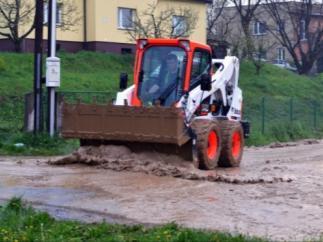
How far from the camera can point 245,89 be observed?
4897 centimetres

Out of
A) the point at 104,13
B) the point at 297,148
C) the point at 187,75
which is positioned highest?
the point at 104,13

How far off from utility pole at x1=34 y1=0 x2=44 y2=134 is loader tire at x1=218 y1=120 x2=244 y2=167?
20.6 feet

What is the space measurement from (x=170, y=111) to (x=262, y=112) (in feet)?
66.7

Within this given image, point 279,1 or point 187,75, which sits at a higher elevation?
point 279,1

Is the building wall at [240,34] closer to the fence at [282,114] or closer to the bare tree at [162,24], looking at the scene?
the bare tree at [162,24]

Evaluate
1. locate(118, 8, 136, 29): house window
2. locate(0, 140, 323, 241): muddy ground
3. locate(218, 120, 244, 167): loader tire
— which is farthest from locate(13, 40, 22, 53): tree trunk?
locate(218, 120, 244, 167): loader tire

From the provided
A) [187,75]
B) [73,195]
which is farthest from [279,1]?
[73,195]

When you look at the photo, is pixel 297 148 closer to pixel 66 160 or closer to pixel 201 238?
pixel 66 160

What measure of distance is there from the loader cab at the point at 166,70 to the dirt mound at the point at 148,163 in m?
1.45

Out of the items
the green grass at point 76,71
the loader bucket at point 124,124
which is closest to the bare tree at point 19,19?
the green grass at point 76,71

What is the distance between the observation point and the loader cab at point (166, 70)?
20000 millimetres

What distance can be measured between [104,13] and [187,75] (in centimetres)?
3287

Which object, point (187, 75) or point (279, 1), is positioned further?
point (279, 1)

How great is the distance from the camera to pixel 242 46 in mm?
54312
